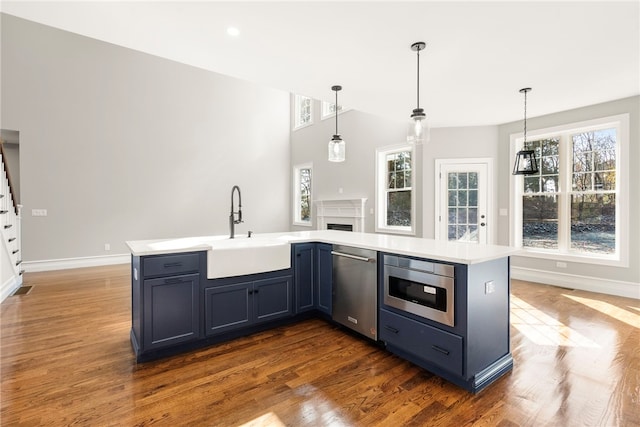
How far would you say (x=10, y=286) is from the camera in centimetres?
405

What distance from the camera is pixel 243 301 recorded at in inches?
105

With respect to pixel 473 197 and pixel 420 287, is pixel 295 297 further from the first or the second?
pixel 473 197

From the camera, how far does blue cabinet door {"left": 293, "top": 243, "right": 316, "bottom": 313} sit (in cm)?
298

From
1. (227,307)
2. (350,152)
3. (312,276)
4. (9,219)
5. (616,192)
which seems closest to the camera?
(227,307)

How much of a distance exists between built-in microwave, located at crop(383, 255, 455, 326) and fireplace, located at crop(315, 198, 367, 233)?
4.01m

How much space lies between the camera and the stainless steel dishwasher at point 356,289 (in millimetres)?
2486

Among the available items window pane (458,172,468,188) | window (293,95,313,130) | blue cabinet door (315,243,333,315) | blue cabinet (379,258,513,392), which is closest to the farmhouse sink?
blue cabinet door (315,243,333,315)

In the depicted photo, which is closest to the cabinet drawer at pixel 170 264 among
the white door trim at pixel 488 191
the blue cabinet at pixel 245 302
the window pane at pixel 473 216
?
the blue cabinet at pixel 245 302

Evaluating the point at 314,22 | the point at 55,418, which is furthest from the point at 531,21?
the point at 55,418

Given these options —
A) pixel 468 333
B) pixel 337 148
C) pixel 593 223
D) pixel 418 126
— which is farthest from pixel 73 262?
pixel 593 223

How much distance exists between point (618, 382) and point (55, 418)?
11.4 feet

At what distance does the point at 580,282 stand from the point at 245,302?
464 cm

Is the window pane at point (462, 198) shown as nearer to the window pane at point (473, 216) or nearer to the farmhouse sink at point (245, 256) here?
the window pane at point (473, 216)

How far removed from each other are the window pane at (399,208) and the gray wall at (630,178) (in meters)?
1.52
